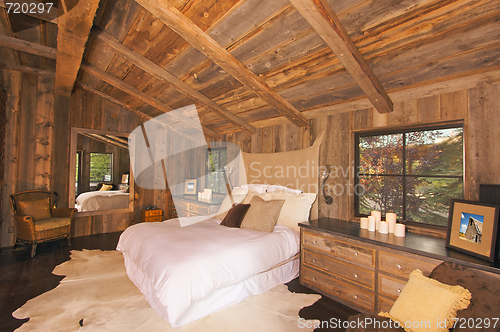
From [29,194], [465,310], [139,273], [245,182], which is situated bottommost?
[139,273]

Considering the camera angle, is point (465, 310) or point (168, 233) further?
point (168, 233)

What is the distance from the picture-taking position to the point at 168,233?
2.60 meters

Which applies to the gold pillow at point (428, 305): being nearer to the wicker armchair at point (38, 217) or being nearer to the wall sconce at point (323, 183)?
the wall sconce at point (323, 183)

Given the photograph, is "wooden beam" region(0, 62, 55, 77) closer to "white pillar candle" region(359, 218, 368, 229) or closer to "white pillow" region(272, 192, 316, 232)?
"white pillow" region(272, 192, 316, 232)

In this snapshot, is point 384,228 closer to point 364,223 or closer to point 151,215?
point 364,223

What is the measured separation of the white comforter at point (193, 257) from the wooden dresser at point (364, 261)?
0.31 meters

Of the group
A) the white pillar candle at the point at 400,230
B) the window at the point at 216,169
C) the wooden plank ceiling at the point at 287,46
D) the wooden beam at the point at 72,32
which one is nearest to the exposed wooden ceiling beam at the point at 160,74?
the wooden plank ceiling at the point at 287,46

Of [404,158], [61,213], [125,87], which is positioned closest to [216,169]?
[125,87]

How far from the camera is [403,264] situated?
191 centimetres

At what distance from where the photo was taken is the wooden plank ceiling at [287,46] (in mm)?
1652

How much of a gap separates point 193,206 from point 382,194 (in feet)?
10.7

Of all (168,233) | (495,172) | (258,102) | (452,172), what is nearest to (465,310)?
(495,172)

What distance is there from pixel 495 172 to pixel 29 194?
19.6ft

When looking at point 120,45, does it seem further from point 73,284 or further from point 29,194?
point 29,194
